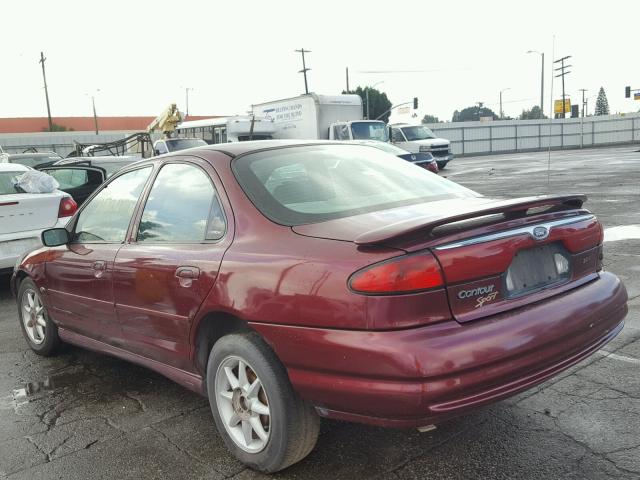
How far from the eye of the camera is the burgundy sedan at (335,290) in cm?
234

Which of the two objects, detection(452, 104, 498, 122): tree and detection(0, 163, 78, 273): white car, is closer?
detection(0, 163, 78, 273): white car

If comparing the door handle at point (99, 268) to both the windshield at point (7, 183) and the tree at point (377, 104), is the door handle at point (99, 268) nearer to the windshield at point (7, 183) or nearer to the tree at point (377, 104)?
the windshield at point (7, 183)

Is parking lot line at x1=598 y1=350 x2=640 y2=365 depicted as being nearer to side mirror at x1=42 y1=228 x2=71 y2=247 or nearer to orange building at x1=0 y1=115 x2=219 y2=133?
side mirror at x1=42 y1=228 x2=71 y2=247

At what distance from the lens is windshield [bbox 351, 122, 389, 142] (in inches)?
850

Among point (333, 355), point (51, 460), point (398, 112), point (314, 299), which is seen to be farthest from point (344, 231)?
point (398, 112)

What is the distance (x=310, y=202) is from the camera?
3002 mm

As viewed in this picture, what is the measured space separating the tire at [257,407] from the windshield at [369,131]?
61.7 feet

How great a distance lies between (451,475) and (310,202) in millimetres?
1446

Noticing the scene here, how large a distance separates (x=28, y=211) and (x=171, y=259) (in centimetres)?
457

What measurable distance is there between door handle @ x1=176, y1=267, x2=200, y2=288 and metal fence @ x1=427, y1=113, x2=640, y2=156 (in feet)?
145

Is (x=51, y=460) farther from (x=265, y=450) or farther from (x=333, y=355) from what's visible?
(x=333, y=355)

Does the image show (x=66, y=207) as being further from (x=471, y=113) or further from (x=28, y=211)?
(x=471, y=113)

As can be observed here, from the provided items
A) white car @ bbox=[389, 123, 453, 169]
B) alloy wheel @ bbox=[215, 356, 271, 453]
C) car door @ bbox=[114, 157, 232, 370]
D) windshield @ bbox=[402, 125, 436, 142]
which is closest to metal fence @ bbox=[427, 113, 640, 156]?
windshield @ bbox=[402, 125, 436, 142]

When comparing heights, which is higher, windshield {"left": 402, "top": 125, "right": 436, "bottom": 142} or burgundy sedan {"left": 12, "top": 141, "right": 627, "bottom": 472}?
windshield {"left": 402, "top": 125, "right": 436, "bottom": 142}
